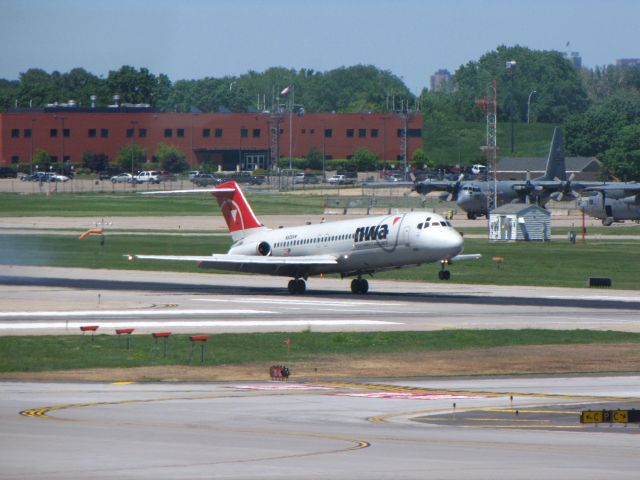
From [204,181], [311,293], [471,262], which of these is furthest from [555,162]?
[311,293]

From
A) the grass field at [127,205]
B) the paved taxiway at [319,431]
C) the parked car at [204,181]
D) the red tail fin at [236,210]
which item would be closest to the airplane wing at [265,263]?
the red tail fin at [236,210]

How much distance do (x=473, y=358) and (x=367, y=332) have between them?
7.79 metres

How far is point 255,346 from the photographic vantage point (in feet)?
144

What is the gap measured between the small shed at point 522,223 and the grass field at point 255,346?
198ft

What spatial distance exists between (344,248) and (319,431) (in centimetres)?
3947

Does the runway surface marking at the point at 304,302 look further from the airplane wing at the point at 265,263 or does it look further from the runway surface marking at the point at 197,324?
the runway surface marking at the point at 197,324

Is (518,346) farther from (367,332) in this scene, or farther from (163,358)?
(163,358)

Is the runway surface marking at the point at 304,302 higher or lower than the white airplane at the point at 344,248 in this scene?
lower

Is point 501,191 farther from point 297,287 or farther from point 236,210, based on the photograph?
point 297,287

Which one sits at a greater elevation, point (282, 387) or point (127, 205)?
point (282, 387)

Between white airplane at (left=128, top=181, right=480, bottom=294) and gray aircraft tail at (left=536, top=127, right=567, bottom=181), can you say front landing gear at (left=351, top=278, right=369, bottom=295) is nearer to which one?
white airplane at (left=128, top=181, right=480, bottom=294)

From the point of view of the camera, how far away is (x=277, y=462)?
22.7m

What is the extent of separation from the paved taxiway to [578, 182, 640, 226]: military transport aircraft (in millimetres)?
101824

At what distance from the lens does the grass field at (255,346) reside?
40.2m
